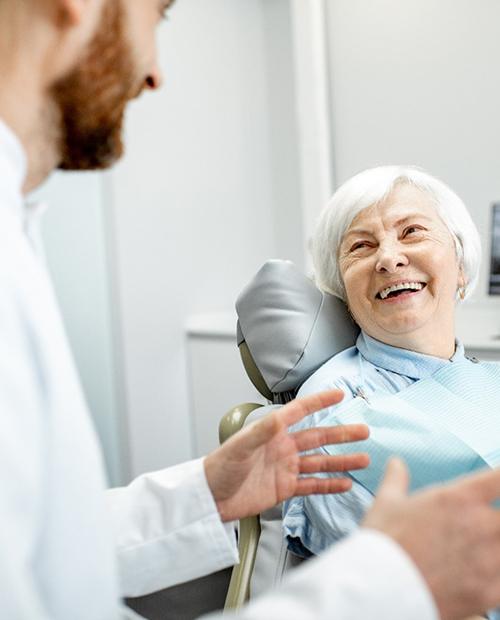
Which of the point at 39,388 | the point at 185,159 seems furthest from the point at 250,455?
the point at 185,159

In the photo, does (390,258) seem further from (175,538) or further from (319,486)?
(175,538)

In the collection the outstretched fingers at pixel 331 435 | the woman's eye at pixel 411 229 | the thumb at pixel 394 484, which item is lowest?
the outstretched fingers at pixel 331 435

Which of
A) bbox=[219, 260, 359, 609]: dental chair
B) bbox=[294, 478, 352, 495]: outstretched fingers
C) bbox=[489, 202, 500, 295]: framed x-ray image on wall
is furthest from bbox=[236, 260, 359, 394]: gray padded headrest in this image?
bbox=[489, 202, 500, 295]: framed x-ray image on wall

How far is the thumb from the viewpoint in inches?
27.4

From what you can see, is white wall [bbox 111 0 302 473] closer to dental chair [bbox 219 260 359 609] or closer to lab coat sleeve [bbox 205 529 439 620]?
dental chair [bbox 219 260 359 609]

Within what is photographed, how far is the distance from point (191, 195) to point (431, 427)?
2.29m

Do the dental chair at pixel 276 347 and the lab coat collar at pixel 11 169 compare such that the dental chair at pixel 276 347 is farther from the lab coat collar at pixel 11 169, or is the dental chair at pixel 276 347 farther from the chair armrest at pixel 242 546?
the lab coat collar at pixel 11 169

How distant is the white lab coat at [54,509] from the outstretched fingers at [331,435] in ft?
1.11

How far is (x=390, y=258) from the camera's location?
4.74 ft

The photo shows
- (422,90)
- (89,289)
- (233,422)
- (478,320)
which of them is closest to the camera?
(233,422)

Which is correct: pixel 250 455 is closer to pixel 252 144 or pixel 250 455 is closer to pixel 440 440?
pixel 440 440

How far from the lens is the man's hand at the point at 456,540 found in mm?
643

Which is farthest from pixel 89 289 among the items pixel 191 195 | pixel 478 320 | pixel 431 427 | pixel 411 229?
pixel 431 427

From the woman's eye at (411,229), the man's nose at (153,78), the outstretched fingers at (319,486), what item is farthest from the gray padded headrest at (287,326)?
the man's nose at (153,78)
